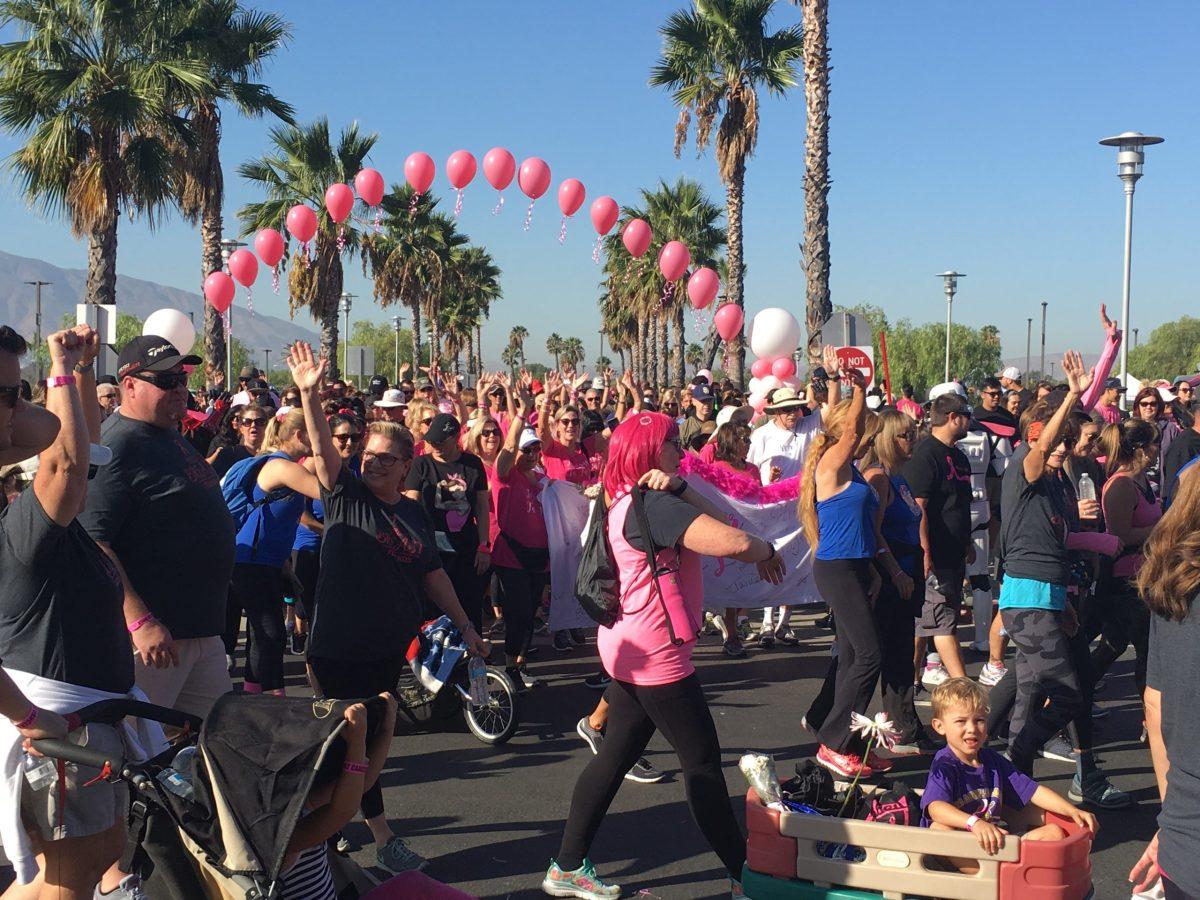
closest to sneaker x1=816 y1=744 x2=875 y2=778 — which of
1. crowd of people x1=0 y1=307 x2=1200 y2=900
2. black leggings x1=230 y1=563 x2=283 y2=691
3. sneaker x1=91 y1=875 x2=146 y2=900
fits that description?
crowd of people x1=0 y1=307 x2=1200 y2=900

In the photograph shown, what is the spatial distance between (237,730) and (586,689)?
229 inches

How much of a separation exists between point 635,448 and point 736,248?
24.4 metres

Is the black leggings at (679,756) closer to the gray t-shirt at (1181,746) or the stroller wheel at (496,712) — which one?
the gray t-shirt at (1181,746)

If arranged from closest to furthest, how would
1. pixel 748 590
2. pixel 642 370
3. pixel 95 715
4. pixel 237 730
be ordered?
pixel 237 730, pixel 95 715, pixel 748 590, pixel 642 370

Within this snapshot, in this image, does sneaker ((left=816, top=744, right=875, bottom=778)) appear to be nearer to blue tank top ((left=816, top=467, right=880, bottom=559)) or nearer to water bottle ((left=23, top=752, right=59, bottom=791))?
blue tank top ((left=816, top=467, right=880, bottom=559))

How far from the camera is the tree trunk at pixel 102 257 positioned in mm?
19594

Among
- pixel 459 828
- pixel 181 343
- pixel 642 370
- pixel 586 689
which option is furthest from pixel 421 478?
pixel 642 370

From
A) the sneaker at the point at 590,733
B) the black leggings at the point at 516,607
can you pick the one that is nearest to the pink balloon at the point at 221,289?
the black leggings at the point at 516,607

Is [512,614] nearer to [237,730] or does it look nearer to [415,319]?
[237,730]

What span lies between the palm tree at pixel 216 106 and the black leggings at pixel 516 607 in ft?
53.2

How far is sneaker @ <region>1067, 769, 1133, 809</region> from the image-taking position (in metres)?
5.67

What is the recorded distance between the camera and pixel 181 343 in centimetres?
1300

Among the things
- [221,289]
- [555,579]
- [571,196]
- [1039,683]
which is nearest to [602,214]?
[571,196]

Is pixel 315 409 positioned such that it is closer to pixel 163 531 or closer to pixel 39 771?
pixel 163 531
